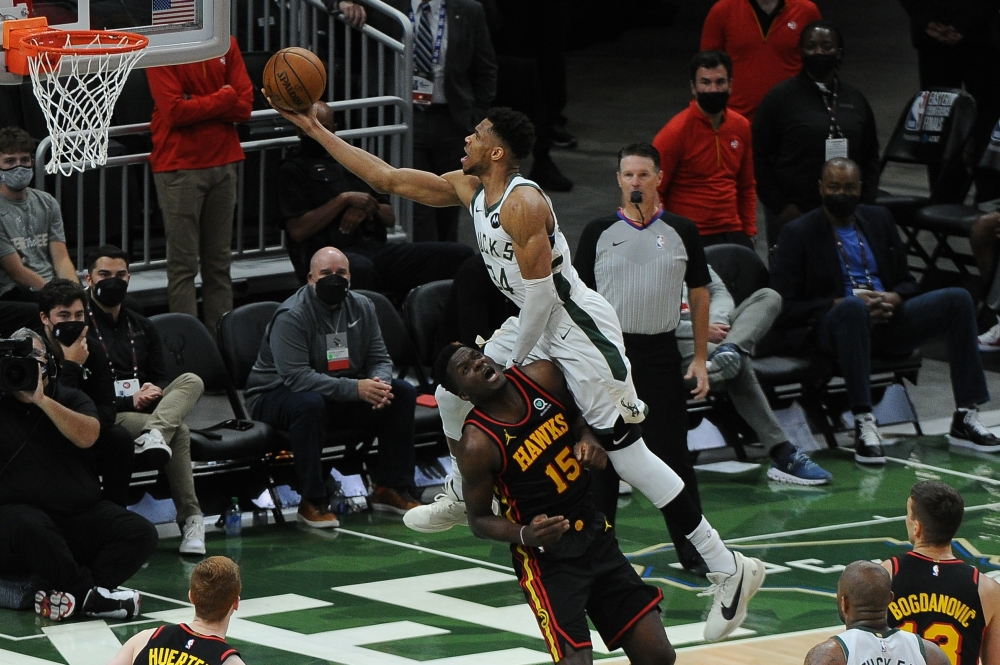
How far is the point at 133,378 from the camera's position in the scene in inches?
344

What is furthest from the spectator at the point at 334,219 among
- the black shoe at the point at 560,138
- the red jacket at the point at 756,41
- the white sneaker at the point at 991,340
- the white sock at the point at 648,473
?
the black shoe at the point at 560,138

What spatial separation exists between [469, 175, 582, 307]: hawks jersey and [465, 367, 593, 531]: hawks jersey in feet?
1.91

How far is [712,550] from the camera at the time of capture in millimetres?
6629

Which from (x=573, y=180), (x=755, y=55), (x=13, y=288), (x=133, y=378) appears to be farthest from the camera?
(x=573, y=180)

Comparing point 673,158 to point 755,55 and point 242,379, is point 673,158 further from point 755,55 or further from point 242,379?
point 242,379

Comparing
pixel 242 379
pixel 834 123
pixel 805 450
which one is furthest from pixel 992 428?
pixel 242 379

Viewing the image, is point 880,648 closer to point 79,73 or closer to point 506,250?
point 506,250

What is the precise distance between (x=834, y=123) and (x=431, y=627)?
546 cm

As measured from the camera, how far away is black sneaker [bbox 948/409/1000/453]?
10.6 metres

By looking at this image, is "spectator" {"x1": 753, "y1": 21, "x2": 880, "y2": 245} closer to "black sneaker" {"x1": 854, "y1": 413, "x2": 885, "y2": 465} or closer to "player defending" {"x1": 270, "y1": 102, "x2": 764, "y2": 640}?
"black sneaker" {"x1": 854, "y1": 413, "x2": 885, "y2": 465}

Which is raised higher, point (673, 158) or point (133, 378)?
point (673, 158)

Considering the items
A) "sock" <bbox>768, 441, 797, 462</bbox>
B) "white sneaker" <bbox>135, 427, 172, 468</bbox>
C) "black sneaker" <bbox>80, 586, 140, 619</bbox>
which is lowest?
"sock" <bbox>768, 441, 797, 462</bbox>

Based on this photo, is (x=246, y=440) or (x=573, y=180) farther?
(x=573, y=180)

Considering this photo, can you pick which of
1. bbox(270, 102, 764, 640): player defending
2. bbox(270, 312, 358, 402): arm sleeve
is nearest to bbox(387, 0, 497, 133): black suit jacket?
bbox(270, 312, 358, 402): arm sleeve
